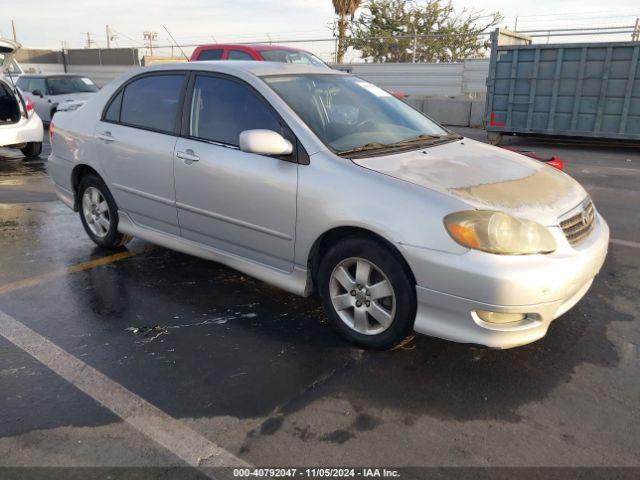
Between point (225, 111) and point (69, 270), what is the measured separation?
196 cm

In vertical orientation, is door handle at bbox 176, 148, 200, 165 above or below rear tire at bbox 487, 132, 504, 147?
above

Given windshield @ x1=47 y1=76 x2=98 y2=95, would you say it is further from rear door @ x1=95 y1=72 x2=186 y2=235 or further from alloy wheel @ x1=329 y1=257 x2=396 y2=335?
alloy wheel @ x1=329 y1=257 x2=396 y2=335

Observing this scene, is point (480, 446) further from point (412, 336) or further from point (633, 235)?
point (633, 235)

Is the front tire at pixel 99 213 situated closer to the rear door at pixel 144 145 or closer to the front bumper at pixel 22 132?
the rear door at pixel 144 145

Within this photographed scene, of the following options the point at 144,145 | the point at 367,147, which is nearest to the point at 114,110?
the point at 144,145

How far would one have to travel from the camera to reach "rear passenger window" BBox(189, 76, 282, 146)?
365 cm

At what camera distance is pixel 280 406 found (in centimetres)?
273

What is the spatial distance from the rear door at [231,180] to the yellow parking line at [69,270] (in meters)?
1.07

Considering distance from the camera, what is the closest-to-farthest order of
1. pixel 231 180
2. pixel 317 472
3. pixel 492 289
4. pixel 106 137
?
pixel 317 472 < pixel 492 289 < pixel 231 180 < pixel 106 137

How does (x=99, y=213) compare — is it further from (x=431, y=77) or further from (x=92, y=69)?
(x=92, y=69)

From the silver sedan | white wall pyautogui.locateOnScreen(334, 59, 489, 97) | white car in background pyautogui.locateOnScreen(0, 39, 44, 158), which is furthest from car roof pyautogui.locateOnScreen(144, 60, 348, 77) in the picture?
white wall pyautogui.locateOnScreen(334, 59, 489, 97)

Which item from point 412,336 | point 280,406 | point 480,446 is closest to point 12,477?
point 280,406

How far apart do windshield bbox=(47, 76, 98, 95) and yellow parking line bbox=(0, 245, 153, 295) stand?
12.3 metres

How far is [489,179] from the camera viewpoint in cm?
326
